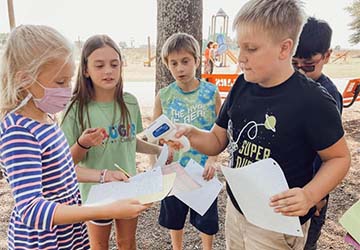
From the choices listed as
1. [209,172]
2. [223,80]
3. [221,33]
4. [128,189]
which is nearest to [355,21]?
[221,33]

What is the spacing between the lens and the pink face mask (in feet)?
4.15

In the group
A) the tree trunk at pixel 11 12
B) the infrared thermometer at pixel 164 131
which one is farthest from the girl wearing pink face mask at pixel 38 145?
the tree trunk at pixel 11 12

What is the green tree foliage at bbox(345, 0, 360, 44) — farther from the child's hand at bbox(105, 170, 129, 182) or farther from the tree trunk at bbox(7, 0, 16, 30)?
the child's hand at bbox(105, 170, 129, 182)

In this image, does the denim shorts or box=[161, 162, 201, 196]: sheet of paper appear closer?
box=[161, 162, 201, 196]: sheet of paper

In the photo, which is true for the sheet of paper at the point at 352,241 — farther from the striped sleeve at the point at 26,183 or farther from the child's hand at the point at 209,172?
the striped sleeve at the point at 26,183

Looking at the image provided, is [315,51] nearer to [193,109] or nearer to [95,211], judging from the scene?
[193,109]

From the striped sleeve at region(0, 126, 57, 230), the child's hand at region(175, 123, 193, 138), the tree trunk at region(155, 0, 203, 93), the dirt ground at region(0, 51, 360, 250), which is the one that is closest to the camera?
the striped sleeve at region(0, 126, 57, 230)

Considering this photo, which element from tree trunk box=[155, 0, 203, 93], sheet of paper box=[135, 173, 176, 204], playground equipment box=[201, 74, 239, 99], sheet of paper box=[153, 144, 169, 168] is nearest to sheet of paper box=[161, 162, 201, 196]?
sheet of paper box=[153, 144, 169, 168]

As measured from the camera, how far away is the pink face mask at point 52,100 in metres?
1.27

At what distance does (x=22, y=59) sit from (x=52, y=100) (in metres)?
0.17

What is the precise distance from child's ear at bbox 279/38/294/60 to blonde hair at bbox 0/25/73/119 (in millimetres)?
807

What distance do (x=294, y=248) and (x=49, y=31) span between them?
129 centimetres

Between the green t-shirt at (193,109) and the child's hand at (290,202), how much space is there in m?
1.03

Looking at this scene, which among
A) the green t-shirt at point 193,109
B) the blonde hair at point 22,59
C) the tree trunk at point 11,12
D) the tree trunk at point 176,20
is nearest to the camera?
the blonde hair at point 22,59
